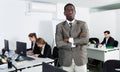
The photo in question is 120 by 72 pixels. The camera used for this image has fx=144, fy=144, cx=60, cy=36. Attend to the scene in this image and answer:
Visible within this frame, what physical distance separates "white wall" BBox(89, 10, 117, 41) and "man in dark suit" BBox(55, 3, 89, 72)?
4742mm

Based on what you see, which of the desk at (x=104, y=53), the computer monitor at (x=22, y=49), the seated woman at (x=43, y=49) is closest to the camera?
the computer monitor at (x=22, y=49)

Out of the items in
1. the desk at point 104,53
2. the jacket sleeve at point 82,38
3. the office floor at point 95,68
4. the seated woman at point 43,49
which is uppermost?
the jacket sleeve at point 82,38

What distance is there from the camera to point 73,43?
2.00 meters

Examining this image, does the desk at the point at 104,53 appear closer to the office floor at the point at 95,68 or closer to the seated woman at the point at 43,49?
the office floor at the point at 95,68

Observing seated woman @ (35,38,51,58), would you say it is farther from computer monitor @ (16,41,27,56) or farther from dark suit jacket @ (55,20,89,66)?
dark suit jacket @ (55,20,89,66)

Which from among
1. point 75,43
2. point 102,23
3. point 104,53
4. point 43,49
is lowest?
point 104,53

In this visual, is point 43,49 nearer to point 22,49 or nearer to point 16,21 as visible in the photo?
point 22,49

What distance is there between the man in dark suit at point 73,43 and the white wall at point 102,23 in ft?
15.6

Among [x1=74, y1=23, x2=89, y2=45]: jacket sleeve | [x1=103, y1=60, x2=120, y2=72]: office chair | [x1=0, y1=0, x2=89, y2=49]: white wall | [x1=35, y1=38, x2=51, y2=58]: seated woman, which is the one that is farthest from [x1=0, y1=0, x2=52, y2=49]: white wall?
[x1=103, y1=60, x2=120, y2=72]: office chair

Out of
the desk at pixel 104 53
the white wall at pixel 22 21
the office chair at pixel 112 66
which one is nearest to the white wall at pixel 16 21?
the white wall at pixel 22 21

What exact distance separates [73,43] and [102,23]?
5021mm

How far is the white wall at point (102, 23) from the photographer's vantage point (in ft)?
21.4

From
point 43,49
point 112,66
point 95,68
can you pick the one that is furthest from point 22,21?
point 112,66

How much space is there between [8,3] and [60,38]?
9.58 feet
